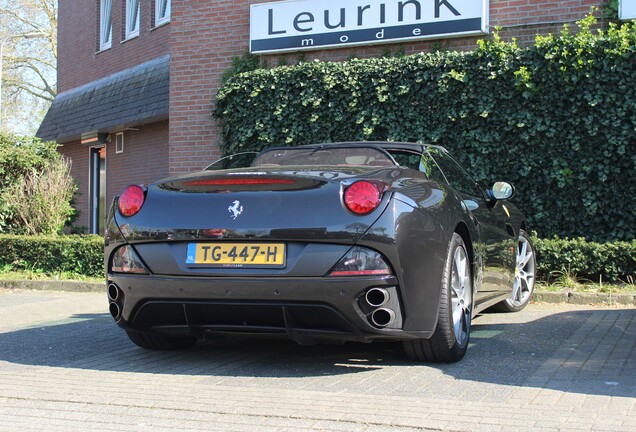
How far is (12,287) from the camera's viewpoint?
10305 millimetres

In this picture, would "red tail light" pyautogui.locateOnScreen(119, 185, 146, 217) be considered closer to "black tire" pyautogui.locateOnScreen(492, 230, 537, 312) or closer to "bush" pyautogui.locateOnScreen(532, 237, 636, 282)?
"black tire" pyautogui.locateOnScreen(492, 230, 537, 312)

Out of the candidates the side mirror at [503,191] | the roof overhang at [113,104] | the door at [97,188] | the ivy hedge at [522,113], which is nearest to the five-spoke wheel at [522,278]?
the side mirror at [503,191]

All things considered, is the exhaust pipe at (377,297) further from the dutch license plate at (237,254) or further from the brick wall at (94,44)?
the brick wall at (94,44)

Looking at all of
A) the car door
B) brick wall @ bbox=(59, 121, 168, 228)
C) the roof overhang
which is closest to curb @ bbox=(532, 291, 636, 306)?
the car door

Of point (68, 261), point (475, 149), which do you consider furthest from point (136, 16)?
point (475, 149)

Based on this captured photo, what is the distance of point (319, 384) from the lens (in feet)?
14.1

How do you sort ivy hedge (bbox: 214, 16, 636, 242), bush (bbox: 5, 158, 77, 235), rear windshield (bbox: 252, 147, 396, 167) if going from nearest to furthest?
rear windshield (bbox: 252, 147, 396, 167), ivy hedge (bbox: 214, 16, 636, 242), bush (bbox: 5, 158, 77, 235)

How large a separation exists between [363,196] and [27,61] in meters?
41.1

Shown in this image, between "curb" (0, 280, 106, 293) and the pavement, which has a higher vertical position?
"curb" (0, 280, 106, 293)

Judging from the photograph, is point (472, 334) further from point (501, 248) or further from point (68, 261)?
point (68, 261)

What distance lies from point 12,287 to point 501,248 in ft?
22.1

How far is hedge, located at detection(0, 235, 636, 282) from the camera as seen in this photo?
850cm

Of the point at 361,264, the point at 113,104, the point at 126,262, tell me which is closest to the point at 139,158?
→ the point at 113,104

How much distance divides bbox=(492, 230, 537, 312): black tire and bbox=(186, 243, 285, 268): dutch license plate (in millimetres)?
3292
